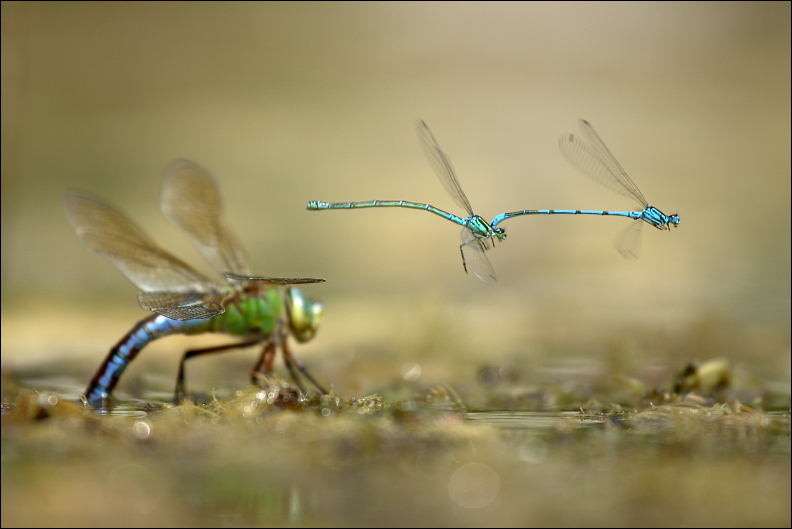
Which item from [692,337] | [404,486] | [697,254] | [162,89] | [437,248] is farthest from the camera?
[162,89]

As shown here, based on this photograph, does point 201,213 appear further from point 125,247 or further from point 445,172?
point 445,172

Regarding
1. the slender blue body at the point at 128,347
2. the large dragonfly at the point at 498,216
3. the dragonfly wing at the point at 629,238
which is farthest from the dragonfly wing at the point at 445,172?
the slender blue body at the point at 128,347

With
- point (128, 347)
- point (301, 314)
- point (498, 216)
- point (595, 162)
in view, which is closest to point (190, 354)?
point (128, 347)

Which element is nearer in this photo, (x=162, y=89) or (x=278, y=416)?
(x=278, y=416)

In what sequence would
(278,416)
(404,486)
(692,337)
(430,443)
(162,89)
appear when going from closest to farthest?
(404,486)
(430,443)
(278,416)
(692,337)
(162,89)

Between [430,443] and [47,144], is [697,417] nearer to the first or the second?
[430,443]

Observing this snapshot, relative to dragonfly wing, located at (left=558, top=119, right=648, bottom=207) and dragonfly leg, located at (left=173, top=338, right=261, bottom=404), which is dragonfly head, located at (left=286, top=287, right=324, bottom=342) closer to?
dragonfly leg, located at (left=173, top=338, right=261, bottom=404)

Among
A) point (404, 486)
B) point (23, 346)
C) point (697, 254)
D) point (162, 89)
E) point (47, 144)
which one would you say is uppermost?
point (162, 89)

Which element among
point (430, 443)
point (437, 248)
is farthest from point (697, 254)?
point (430, 443)
